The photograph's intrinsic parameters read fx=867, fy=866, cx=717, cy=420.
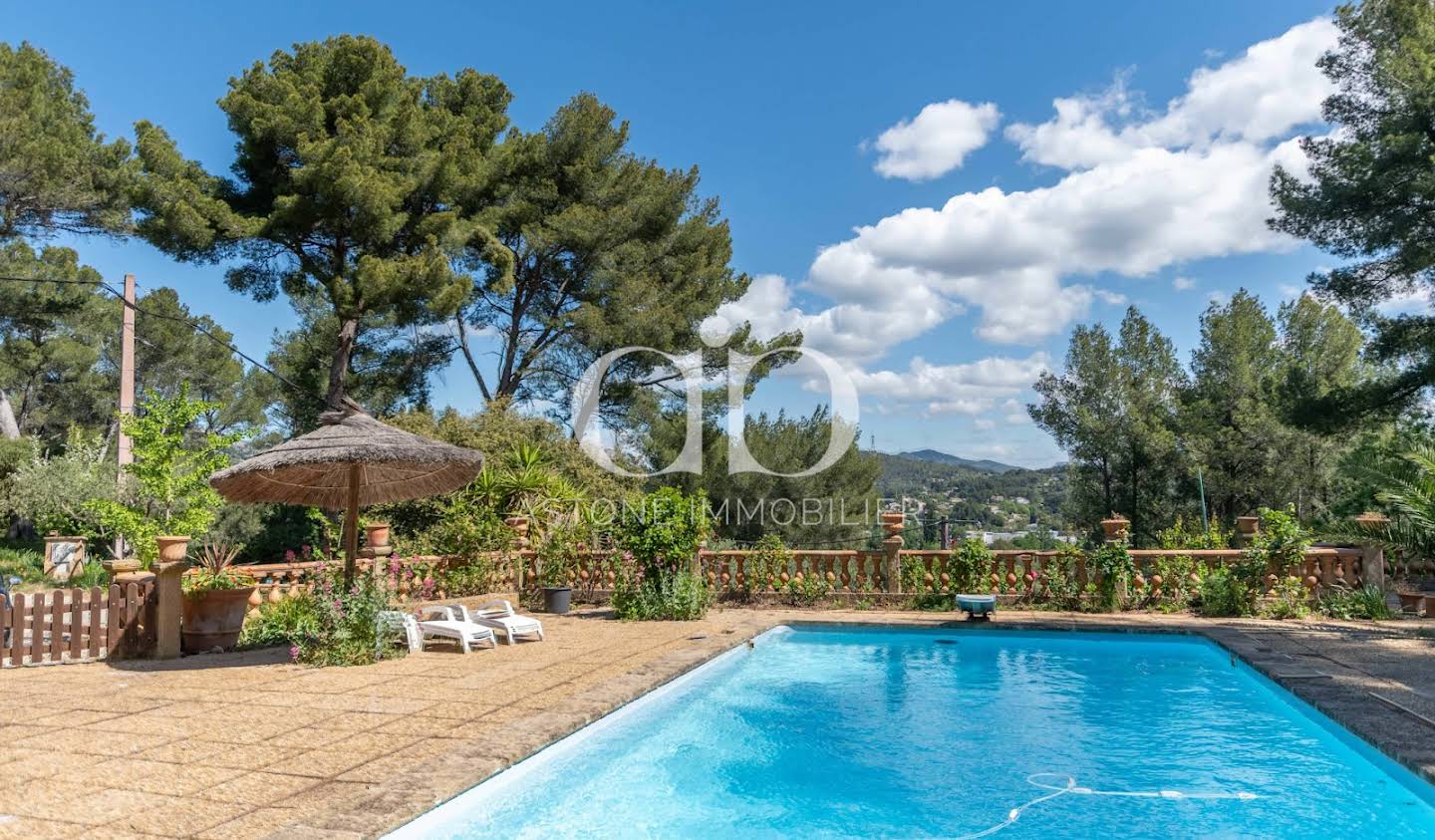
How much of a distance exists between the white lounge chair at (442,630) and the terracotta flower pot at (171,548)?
6.09ft

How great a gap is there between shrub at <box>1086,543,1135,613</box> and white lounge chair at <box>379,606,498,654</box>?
734 cm

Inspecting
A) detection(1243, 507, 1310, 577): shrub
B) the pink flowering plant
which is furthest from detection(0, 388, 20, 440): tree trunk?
detection(1243, 507, 1310, 577): shrub

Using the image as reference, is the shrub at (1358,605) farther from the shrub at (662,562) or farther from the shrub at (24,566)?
the shrub at (24,566)

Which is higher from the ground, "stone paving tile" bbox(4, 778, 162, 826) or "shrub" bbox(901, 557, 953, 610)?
"shrub" bbox(901, 557, 953, 610)

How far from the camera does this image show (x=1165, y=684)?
7.80 meters

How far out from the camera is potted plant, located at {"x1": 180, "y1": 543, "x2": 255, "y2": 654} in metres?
7.82

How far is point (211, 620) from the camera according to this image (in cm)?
787

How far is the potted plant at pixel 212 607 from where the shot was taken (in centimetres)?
782

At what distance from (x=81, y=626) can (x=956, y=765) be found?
7169mm

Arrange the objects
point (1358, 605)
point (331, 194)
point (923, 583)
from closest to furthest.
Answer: point (1358, 605), point (923, 583), point (331, 194)

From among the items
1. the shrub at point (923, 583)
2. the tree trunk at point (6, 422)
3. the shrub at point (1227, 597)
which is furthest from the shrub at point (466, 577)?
the tree trunk at point (6, 422)

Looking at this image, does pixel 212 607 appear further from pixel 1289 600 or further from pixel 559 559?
pixel 1289 600

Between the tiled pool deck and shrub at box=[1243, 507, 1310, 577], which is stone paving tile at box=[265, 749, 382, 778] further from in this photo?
shrub at box=[1243, 507, 1310, 577]

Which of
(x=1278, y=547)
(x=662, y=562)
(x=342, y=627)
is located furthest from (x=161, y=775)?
(x=1278, y=547)
